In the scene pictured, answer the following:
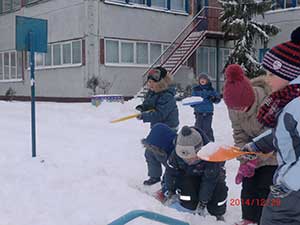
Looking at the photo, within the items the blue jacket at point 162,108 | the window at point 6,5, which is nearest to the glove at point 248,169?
the blue jacket at point 162,108

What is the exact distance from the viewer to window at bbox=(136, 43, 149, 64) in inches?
734

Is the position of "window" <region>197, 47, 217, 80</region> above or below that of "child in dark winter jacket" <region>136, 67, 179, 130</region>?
above

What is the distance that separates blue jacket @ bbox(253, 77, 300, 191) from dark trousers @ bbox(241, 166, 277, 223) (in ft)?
4.47

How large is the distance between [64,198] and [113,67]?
13466 mm

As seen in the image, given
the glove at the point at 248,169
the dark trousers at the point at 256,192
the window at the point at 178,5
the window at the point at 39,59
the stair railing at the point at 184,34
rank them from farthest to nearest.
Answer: the window at the point at 39,59 → the window at the point at 178,5 → the stair railing at the point at 184,34 → the dark trousers at the point at 256,192 → the glove at the point at 248,169

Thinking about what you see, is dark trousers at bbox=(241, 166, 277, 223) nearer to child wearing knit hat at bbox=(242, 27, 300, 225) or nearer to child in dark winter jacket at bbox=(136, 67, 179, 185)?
child wearing knit hat at bbox=(242, 27, 300, 225)

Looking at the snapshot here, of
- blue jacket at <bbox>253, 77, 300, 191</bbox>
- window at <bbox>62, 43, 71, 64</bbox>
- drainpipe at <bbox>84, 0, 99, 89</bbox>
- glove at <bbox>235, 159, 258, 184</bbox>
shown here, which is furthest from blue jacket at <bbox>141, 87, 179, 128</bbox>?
window at <bbox>62, 43, 71, 64</bbox>

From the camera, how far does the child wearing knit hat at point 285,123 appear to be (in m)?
2.24

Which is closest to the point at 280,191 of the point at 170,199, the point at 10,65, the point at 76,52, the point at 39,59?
the point at 170,199

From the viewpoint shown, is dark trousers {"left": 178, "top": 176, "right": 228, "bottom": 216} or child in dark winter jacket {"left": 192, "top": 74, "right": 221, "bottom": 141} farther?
child in dark winter jacket {"left": 192, "top": 74, "right": 221, "bottom": 141}

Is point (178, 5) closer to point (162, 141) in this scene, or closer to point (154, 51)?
point (154, 51)

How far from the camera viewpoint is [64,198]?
15.0 feet

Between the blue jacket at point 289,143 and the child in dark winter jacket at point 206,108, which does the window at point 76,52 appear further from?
the blue jacket at point 289,143

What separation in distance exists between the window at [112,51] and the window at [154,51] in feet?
5.80
